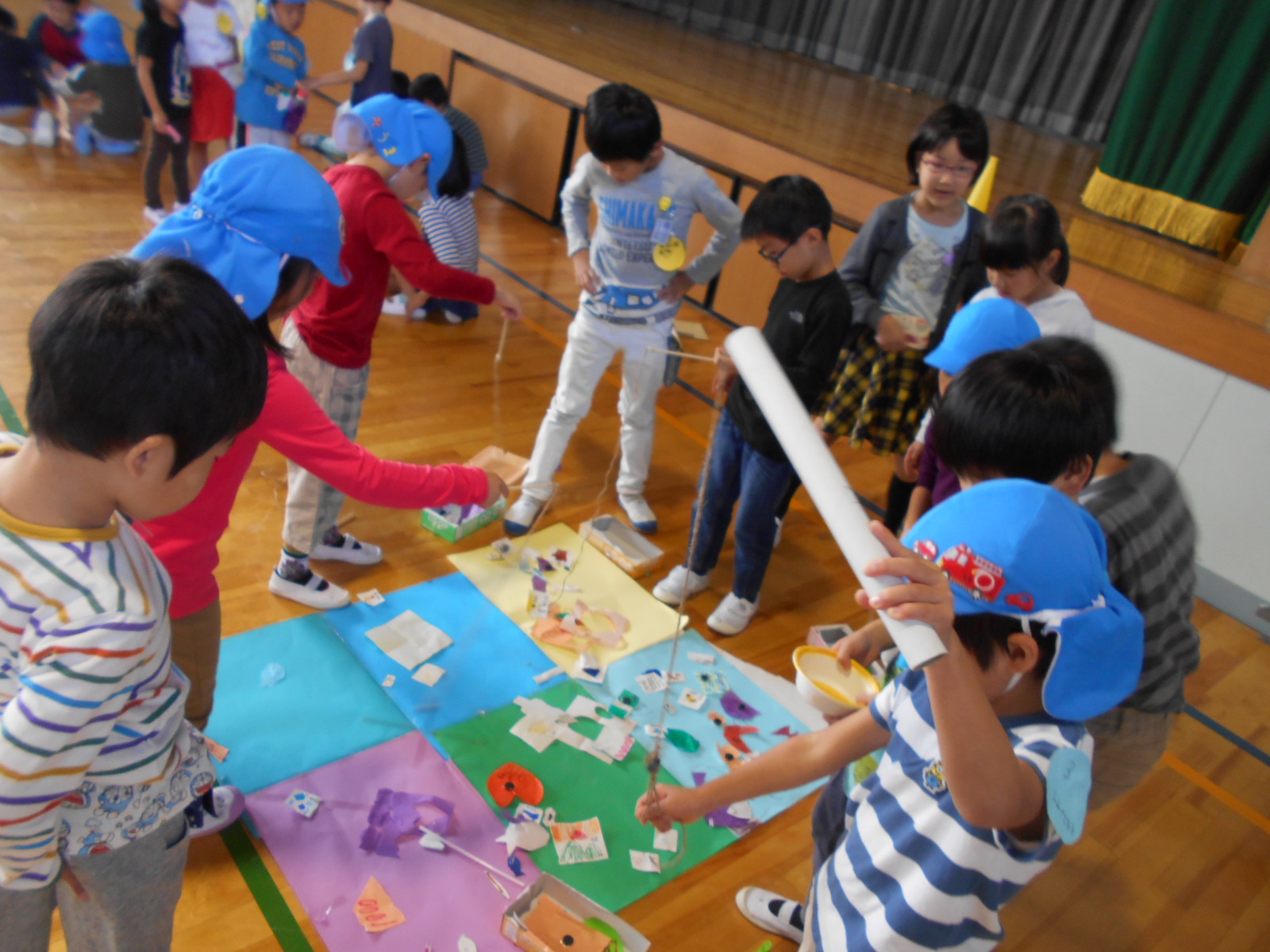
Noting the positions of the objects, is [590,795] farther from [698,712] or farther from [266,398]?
[266,398]

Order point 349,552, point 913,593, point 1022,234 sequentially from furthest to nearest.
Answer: point 349,552
point 1022,234
point 913,593

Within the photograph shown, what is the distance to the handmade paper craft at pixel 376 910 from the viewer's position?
1456 millimetres

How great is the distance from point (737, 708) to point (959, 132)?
1.63m

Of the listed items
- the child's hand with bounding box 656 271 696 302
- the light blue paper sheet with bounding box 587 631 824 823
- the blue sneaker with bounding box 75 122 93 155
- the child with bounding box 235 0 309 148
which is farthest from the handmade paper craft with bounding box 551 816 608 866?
the blue sneaker with bounding box 75 122 93 155

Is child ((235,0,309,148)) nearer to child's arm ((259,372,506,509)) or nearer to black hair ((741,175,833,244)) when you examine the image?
black hair ((741,175,833,244))

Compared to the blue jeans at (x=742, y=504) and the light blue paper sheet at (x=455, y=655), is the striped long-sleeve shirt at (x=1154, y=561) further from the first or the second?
the light blue paper sheet at (x=455, y=655)

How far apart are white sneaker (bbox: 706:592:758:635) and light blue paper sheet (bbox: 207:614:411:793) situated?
90cm

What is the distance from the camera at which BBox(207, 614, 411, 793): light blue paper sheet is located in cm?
172

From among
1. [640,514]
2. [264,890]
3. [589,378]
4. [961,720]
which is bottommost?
[264,890]

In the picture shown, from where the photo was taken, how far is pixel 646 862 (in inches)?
66.7

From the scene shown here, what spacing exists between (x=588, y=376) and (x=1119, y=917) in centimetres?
191

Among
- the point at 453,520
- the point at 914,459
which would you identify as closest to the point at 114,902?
the point at 453,520

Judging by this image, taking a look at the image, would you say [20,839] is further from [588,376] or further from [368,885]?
[588,376]

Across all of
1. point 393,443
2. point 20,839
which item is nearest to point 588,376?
point 393,443
